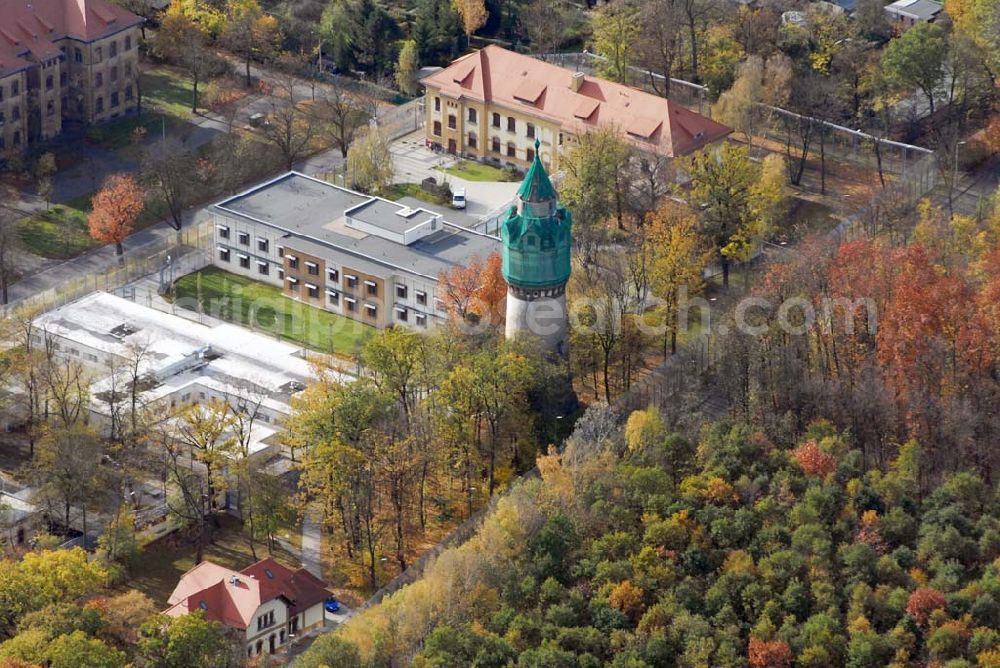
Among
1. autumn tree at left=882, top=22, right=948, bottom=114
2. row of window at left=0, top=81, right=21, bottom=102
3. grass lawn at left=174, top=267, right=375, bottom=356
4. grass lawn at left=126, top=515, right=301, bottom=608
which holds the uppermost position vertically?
autumn tree at left=882, top=22, right=948, bottom=114

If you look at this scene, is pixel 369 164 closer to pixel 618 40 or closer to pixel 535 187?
pixel 618 40

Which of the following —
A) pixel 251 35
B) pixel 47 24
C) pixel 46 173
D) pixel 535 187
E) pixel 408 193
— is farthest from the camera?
pixel 251 35

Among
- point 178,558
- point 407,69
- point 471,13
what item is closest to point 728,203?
point 407,69

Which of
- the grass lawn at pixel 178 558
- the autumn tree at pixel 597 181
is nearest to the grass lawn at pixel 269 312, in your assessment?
the autumn tree at pixel 597 181

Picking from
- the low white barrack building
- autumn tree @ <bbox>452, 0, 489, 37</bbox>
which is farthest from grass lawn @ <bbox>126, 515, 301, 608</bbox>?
autumn tree @ <bbox>452, 0, 489, 37</bbox>

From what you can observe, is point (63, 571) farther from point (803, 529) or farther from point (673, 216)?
point (673, 216)

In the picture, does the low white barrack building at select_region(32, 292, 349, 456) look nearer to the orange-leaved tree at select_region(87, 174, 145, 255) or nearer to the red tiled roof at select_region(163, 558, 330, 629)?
the orange-leaved tree at select_region(87, 174, 145, 255)
